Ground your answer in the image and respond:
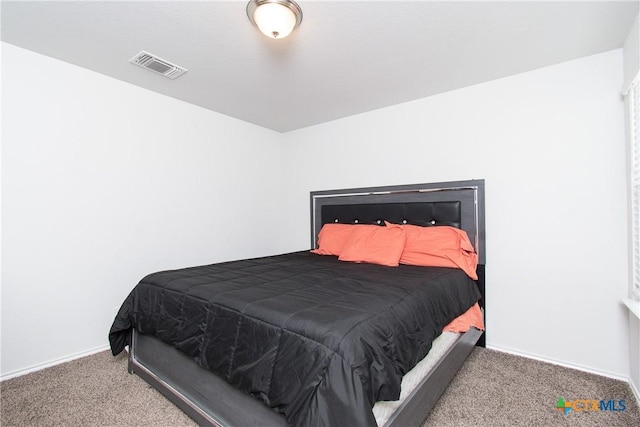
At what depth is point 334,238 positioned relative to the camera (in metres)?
3.16

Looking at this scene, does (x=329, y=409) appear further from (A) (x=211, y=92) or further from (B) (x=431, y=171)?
(A) (x=211, y=92)

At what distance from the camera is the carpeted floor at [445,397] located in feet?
5.28

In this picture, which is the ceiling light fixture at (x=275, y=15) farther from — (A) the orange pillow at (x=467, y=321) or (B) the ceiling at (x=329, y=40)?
(A) the orange pillow at (x=467, y=321)

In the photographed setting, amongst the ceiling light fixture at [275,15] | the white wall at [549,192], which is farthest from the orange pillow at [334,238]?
the ceiling light fixture at [275,15]

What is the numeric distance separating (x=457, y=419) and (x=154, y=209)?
2.92 metres

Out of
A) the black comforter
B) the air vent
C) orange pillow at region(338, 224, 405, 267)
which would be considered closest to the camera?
the black comforter

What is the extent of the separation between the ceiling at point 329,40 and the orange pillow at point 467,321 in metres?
1.92

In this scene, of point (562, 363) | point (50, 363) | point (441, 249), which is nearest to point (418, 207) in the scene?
point (441, 249)

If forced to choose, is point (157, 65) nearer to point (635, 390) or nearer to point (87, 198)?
point (87, 198)

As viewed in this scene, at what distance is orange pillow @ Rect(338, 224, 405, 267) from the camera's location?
253 centimetres

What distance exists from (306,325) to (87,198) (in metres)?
2.31

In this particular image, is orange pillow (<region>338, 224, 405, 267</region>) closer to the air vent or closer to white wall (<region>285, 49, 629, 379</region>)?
white wall (<region>285, 49, 629, 379</region>)

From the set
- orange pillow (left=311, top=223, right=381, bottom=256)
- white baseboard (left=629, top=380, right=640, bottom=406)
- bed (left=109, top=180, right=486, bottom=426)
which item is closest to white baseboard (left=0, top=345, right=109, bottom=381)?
bed (left=109, top=180, right=486, bottom=426)

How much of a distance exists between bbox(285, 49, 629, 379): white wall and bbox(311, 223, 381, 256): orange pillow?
0.95 m
